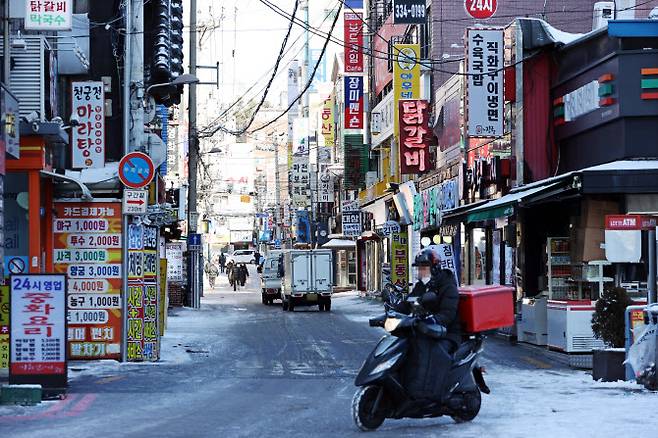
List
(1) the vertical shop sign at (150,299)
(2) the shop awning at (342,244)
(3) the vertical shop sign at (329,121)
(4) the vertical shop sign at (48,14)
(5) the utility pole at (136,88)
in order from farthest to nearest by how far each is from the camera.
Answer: (3) the vertical shop sign at (329,121)
(2) the shop awning at (342,244)
(5) the utility pole at (136,88)
(1) the vertical shop sign at (150,299)
(4) the vertical shop sign at (48,14)

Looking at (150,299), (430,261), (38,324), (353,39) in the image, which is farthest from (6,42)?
(353,39)

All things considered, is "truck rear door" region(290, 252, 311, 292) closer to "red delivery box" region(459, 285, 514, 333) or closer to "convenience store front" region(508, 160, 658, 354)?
"convenience store front" region(508, 160, 658, 354)

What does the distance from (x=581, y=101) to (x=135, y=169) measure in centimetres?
1114

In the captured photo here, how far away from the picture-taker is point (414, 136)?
44406 mm

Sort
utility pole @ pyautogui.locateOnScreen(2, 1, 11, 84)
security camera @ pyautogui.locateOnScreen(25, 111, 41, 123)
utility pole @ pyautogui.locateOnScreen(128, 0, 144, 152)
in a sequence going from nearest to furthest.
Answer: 1. utility pole @ pyautogui.locateOnScreen(2, 1, 11, 84)
2. security camera @ pyautogui.locateOnScreen(25, 111, 41, 123)
3. utility pole @ pyautogui.locateOnScreen(128, 0, 144, 152)

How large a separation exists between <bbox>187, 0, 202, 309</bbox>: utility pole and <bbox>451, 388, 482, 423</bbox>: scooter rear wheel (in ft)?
102

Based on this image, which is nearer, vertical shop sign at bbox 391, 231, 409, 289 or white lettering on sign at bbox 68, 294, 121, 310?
white lettering on sign at bbox 68, 294, 121, 310

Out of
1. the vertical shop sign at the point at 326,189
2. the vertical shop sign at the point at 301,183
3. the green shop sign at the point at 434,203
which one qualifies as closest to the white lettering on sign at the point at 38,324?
the green shop sign at the point at 434,203

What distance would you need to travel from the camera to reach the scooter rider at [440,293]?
12.2 m

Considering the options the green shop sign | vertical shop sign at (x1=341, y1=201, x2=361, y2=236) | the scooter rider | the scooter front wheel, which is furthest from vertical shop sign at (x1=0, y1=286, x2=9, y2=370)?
vertical shop sign at (x1=341, y1=201, x2=361, y2=236)

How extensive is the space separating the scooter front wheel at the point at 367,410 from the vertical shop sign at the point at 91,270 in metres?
9.92

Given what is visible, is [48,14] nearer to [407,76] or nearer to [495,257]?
[495,257]

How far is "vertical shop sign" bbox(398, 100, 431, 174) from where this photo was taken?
43.7 m

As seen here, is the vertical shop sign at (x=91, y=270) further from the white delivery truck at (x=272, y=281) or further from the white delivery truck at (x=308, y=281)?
the white delivery truck at (x=272, y=281)
